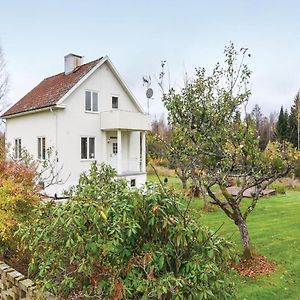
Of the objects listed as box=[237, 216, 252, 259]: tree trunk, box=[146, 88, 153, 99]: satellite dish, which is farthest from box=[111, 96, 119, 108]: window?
box=[237, 216, 252, 259]: tree trunk

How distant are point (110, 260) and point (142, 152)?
2026cm

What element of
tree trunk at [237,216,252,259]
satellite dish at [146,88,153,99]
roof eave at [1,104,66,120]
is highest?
satellite dish at [146,88,153,99]

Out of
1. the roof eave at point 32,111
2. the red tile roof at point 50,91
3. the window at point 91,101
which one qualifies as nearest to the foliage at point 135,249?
the roof eave at point 32,111

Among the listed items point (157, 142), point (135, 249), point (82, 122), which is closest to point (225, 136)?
point (157, 142)

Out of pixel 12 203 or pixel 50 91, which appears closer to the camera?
pixel 12 203

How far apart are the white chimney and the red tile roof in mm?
412

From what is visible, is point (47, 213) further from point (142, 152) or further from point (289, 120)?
point (289, 120)

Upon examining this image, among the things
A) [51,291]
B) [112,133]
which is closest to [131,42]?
[112,133]

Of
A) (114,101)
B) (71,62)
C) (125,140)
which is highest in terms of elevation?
(71,62)

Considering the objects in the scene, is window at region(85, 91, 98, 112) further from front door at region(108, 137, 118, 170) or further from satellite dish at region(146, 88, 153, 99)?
satellite dish at region(146, 88, 153, 99)

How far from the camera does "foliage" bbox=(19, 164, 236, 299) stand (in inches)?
140

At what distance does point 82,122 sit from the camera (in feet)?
66.4

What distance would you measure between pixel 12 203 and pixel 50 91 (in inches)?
632

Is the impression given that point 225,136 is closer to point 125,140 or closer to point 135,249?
point 135,249
